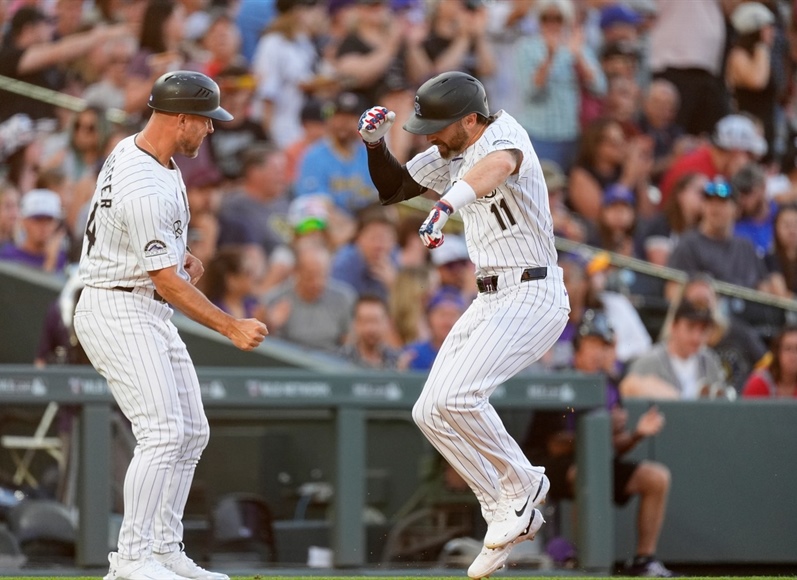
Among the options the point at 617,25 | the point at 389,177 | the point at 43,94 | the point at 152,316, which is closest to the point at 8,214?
the point at 43,94

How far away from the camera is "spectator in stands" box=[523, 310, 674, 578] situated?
713 centimetres

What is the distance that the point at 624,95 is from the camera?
1129 centimetres

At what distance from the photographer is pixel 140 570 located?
180 inches

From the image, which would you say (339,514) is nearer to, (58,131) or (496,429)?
(496,429)

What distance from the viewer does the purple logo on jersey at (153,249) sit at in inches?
179

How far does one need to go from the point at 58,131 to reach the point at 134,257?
5189 mm

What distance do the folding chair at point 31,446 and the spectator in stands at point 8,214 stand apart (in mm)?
2244

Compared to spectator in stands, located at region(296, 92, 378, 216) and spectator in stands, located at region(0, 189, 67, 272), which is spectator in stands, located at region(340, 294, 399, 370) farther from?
spectator in stands, located at region(0, 189, 67, 272)

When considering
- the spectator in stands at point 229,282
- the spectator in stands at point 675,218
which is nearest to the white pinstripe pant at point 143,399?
the spectator in stands at point 229,282

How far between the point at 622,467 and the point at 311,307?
241 cm

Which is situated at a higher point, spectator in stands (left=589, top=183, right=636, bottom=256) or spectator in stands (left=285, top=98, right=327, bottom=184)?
spectator in stands (left=285, top=98, right=327, bottom=184)

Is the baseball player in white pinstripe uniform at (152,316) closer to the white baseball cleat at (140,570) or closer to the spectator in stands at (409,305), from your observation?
the white baseball cleat at (140,570)

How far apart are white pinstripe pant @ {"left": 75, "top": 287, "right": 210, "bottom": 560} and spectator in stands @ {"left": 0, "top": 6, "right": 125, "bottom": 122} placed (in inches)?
218

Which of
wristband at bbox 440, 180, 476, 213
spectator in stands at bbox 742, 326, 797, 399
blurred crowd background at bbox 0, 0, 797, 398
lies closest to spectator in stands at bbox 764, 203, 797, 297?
blurred crowd background at bbox 0, 0, 797, 398
